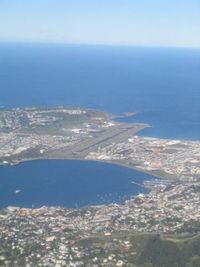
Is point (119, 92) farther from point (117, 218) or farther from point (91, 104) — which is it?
point (117, 218)

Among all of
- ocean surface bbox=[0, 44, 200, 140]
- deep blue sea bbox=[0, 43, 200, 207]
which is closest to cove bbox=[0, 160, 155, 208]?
deep blue sea bbox=[0, 43, 200, 207]

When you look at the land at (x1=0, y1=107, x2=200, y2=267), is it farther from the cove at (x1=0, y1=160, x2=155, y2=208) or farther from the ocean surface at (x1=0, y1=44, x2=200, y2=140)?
the ocean surface at (x1=0, y1=44, x2=200, y2=140)

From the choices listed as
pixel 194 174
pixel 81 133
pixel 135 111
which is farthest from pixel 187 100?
pixel 194 174

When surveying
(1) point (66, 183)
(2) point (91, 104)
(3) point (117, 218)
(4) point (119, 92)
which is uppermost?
(3) point (117, 218)

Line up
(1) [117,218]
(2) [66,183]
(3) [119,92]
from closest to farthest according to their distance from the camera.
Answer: (1) [117,218], (2) [66,183], (3) [119,92]

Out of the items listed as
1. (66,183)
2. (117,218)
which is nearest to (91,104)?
(66,183)

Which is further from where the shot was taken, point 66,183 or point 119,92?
point 119,92

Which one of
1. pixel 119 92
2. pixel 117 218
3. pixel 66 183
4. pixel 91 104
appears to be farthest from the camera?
pixel 119 92

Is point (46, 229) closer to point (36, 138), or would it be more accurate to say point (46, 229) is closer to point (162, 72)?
point (36, 138)
